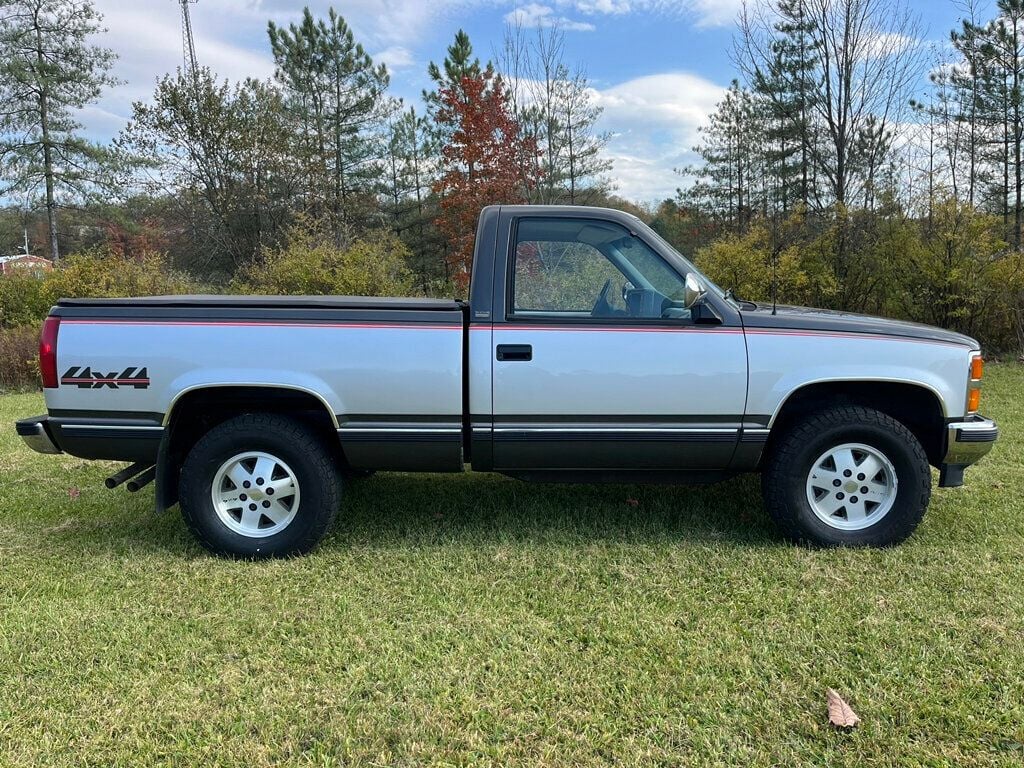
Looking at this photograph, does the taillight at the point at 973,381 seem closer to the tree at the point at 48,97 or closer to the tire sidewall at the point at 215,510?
the tire sidewall at the point at 215,510

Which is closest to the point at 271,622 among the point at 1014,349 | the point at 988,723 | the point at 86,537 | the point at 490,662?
the point at 490,662

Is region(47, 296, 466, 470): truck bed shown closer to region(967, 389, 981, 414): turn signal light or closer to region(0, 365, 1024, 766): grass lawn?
region(0, 365, 1024, 766): grass lawn

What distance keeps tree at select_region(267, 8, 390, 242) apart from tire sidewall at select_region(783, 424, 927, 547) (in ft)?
68.0

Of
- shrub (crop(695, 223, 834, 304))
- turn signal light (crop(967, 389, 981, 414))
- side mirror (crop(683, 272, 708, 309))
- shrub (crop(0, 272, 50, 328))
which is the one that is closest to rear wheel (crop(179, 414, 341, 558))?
side mirror (crop(683, 272, 708, 309))

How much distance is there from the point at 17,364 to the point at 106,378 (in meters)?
9.46

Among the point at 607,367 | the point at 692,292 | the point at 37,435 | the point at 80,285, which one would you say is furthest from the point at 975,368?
the point at 80,285

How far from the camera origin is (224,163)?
21.1 metres

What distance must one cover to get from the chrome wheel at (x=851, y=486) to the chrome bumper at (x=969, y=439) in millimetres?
332

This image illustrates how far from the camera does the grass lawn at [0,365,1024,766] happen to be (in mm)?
2270

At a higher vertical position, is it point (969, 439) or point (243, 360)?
point (243, 360)

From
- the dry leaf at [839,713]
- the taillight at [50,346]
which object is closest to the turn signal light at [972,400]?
the dry leaf at [839,713]

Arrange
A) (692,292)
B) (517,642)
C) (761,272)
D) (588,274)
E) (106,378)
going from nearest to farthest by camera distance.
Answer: (517,642), (692,292), (106,378), (588,274), (761,272)

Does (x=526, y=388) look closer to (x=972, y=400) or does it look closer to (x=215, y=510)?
(x=215, y=510)

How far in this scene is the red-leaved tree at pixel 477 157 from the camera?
1717cm
